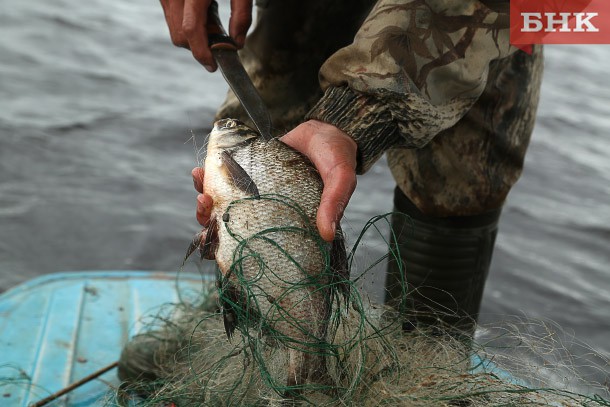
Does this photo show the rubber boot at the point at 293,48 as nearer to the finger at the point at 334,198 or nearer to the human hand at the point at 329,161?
the human hand at the point at 329,161

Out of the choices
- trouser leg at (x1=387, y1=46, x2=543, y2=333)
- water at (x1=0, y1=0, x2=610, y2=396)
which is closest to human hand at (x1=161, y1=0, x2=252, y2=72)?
trouser leg at (x1=387, y1=46, x2=543, y2=333)

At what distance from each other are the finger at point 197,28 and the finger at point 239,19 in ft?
0.44

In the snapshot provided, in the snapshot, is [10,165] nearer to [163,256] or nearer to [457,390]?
[163,256]

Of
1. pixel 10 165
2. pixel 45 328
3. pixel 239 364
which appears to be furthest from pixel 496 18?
pixel 10 165

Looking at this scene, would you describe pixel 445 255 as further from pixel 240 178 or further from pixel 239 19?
pixel 240 178

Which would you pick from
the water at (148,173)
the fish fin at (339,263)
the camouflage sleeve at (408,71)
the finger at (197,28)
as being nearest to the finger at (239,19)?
the finger at (197,28)

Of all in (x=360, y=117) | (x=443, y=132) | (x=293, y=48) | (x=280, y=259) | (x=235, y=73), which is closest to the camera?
(x=280, y=259)

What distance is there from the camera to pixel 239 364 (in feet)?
7.63

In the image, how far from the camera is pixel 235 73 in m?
2.90

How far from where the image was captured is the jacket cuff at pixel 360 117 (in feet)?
8.06

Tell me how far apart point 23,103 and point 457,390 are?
6.76 m

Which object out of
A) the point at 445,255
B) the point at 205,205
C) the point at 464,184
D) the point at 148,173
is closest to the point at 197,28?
the point at 205,205

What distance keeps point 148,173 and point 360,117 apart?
4.73 metres

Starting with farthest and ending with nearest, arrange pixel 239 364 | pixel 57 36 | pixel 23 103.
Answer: pixel 57 36
pixel 23 103
pixel 239 364
